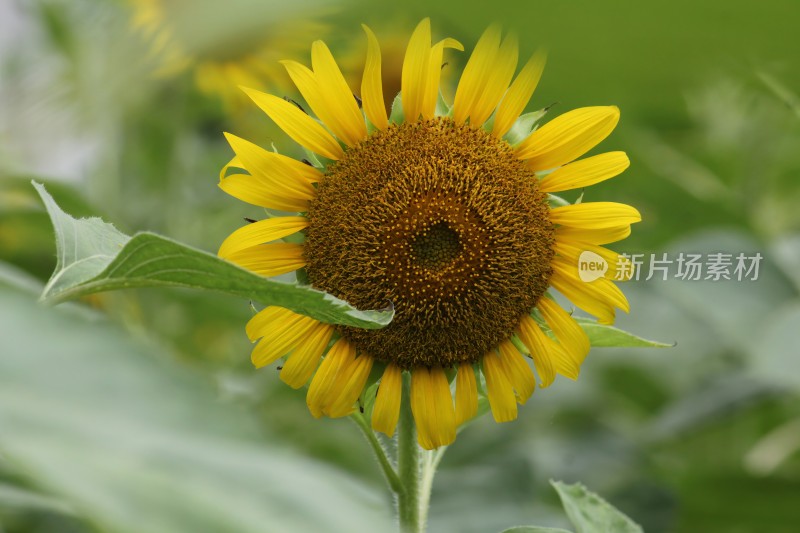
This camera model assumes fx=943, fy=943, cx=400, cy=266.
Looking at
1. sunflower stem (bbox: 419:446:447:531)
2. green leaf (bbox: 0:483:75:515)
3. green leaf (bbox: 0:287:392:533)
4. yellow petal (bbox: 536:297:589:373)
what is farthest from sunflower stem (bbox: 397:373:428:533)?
green leaf (bbox: 0:287:392:533)

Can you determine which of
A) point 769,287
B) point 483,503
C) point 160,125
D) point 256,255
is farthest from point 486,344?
point 160,125

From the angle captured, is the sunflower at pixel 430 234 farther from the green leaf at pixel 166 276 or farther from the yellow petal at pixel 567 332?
the green leaf at pixel 166 276

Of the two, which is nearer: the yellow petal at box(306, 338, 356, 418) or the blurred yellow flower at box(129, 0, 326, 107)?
the yellow petal at box(306, 338, 356, 418)

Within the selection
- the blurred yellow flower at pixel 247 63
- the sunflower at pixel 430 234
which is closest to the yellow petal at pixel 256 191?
the sunflower at pixel 430 234

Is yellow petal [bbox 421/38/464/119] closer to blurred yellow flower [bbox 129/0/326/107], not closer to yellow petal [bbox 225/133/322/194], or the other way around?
yellow petal [bbox 225/133/322/194]

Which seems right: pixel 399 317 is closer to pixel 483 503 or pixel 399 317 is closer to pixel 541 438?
pixel 483 503
